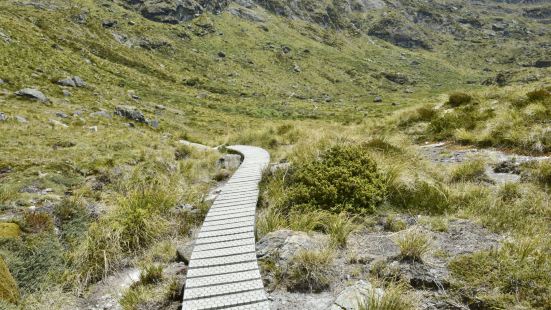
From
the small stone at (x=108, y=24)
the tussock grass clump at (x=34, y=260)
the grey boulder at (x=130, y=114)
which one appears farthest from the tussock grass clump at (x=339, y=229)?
the small stone at (x=108, y=24)

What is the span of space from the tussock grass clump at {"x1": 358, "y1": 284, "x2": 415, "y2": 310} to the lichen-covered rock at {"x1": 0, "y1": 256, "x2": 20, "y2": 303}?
17.3 feet

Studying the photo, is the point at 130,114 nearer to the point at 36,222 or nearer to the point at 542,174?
the point at 36,222

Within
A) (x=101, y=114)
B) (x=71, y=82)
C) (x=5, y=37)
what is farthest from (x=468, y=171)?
(x=5, y=37)

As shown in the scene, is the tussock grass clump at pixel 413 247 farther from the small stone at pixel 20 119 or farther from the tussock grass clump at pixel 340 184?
the small stone at pixel 20 119

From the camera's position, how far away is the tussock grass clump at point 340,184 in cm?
859

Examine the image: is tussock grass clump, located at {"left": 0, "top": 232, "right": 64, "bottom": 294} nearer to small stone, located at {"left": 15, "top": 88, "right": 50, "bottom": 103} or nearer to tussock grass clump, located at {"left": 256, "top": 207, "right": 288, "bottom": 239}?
tussock grass clump, located at {"left": 256, "top": 207, "right": 288, "bottom": 239}

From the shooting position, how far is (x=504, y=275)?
5324 mm

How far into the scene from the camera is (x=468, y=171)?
10.2 metres

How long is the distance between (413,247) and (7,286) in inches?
263

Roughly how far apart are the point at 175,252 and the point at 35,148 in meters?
9.02

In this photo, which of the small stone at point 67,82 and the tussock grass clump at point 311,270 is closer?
the tussock grass clump at point 311,270

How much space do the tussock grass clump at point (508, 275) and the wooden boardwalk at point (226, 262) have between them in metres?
3.12

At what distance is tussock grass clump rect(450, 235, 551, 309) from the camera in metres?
4.85

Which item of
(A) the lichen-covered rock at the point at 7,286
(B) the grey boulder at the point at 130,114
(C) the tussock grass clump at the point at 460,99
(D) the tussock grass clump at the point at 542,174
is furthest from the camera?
(B) the grey boulder at the point at 130,114
